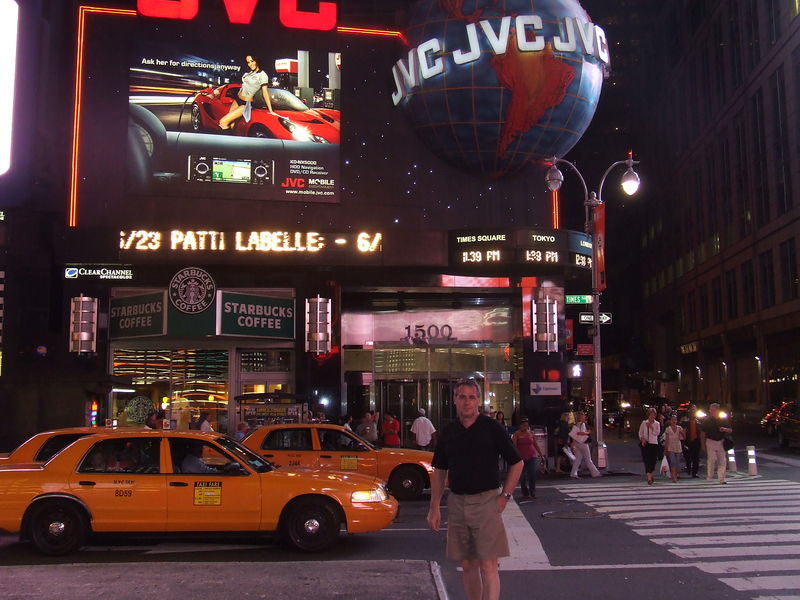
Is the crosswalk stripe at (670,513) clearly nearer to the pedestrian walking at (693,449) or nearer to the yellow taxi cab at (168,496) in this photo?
the yellow taxi cab at (168,496)

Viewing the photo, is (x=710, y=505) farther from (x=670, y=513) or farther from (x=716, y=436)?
(x=716, y=436)

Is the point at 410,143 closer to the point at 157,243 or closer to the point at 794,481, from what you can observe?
the point at 157,243

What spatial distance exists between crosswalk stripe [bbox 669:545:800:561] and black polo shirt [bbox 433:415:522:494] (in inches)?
172

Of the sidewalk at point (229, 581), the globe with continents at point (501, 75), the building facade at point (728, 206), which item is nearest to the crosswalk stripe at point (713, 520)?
the sidewalk at point (229, 581)

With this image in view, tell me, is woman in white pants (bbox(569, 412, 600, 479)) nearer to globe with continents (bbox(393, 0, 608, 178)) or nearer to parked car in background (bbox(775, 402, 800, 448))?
parked car in background (bbox(775, 402, 800, 448))

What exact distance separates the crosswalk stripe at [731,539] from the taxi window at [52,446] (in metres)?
7.85

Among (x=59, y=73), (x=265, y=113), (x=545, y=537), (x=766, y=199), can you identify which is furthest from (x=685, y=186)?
(x=545, y=537)

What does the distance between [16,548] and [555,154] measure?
2127cm

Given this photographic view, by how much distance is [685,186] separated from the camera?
65.9 m

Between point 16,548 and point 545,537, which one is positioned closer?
point 16,548

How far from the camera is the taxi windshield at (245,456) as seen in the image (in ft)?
31.6

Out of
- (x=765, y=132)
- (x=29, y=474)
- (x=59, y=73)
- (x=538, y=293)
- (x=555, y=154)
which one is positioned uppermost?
(x=765, y=132)

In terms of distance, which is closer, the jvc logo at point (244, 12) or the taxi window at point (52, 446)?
the taxi window at point (52, 446)

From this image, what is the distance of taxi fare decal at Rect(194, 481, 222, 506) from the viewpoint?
9.28 m
